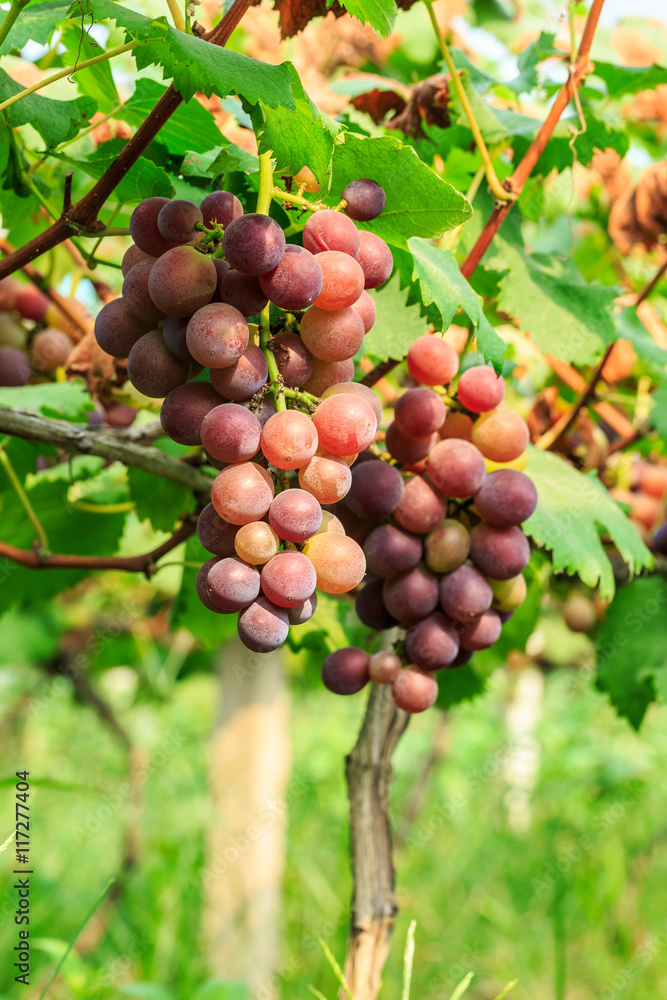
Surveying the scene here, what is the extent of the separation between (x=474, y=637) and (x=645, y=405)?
80 cm

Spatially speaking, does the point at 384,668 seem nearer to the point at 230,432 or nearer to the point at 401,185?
the point at 230,432

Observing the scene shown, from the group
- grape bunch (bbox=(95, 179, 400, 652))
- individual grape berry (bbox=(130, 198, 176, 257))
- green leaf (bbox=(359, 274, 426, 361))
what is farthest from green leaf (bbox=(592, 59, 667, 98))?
individual grape berry (bbox=(130, 198, 176, 257))

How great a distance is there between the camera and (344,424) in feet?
1.80

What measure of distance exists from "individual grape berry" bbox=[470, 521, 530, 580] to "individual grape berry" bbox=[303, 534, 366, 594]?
0.76 feet

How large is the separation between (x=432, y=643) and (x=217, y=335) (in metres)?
0.40

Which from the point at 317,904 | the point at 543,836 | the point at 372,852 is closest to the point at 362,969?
the point at 372,852

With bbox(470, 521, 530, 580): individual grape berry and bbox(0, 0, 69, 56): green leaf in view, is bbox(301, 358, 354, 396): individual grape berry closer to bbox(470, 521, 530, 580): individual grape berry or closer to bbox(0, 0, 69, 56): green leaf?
bbox(470, 521, 530, 580): individual grape berry

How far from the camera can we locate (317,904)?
2.86 metres

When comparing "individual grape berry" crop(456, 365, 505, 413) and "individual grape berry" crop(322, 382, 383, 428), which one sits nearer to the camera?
"individual grape berry" crop(322, 382, 383, 428)

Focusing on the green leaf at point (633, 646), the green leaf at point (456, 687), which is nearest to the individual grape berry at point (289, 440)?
the green leaf at point (456, 687)

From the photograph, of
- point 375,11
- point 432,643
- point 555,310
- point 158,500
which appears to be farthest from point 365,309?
point 158,500

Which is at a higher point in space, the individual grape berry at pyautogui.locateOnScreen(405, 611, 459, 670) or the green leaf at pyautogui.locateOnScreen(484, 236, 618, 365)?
the green leaf at pyautogui.locateOnScreen(484, 236, 618, 365)

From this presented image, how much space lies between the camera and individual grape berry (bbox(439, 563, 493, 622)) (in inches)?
29.9

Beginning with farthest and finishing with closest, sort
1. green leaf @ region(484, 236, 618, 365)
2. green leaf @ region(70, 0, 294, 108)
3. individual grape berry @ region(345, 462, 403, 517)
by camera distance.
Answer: green leaf @ region(484, 236, 618, 365), individual grape berry @ region(345, 462, 403, 517), green leaf @ region(70, 0, 294, 108)
